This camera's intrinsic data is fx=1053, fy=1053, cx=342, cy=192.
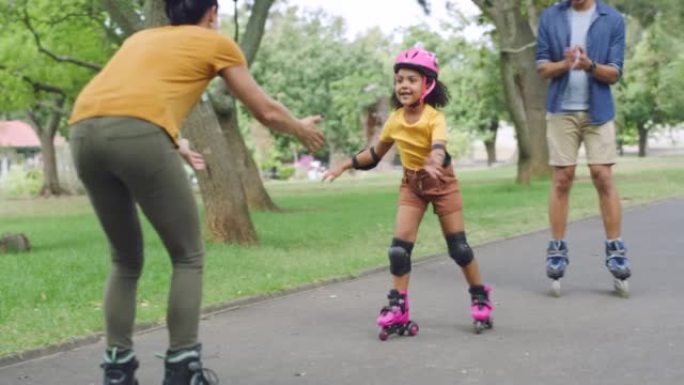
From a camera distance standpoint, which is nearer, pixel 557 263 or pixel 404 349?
pixel 404 349

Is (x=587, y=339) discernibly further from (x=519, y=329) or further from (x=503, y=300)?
(x=503, y=300)

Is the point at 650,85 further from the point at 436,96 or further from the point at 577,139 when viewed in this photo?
the point at 436,96

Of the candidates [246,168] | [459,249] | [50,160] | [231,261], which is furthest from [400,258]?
[50,160]

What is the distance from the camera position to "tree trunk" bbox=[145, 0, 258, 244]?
41.3 feet

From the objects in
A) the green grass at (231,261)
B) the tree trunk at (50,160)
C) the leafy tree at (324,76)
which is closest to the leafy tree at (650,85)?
the leafy tree at (324,76)

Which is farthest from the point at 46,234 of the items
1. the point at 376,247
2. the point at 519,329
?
the point at 519,329

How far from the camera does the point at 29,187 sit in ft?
162

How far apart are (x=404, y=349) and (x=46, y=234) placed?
13912 millimetres

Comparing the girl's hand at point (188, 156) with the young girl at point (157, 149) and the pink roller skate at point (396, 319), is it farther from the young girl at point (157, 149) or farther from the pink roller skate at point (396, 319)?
the pink roller skate at point (396, 319)

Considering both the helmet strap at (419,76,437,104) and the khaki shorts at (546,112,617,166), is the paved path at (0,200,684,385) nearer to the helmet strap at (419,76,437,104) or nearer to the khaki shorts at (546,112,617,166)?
the khaki shorts at (546,112,617,166)

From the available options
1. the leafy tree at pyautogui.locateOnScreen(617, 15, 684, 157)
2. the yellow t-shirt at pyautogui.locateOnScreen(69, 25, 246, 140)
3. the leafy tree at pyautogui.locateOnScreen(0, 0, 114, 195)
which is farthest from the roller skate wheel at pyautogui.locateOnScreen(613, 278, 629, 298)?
the leafy tree at pyautogui.locateOnScreen(617, 15, 684, 157)

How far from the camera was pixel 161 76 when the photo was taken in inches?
171

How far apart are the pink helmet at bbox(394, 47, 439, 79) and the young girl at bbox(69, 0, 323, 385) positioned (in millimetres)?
1751

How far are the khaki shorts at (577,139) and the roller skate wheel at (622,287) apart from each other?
85 cm
